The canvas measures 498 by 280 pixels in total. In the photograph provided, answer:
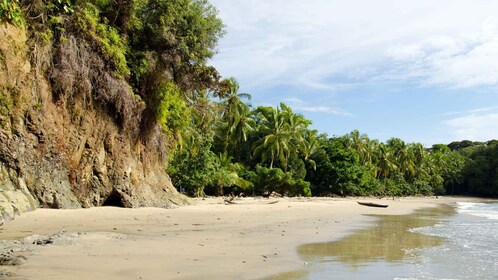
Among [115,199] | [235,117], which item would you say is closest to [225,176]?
[235,117]

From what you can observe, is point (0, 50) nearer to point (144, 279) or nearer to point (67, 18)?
point (67, 18)

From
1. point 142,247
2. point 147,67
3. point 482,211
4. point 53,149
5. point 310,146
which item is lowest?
point 482,211

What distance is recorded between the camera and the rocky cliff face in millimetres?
11016

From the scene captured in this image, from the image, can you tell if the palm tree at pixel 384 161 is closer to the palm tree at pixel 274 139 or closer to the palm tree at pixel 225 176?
the palm tree at pixel 274 139

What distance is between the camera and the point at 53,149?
489 inches

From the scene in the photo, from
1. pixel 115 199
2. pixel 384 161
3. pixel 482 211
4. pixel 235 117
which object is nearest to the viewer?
pixel 115 199

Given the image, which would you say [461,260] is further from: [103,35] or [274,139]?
[274,139]

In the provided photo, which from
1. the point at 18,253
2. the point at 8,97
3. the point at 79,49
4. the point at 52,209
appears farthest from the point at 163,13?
the point at 18,253

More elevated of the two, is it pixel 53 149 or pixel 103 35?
pixel 103 35

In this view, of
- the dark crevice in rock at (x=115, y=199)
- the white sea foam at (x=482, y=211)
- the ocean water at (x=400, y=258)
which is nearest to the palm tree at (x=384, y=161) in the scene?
the white sea foam at (x=482, y=211)

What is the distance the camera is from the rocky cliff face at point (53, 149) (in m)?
11.0

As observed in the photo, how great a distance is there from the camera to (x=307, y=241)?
9.33m

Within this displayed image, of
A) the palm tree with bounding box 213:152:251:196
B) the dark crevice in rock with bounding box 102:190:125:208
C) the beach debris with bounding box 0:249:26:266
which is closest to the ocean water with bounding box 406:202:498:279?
the beach debris with bounding box 0:249:26:266

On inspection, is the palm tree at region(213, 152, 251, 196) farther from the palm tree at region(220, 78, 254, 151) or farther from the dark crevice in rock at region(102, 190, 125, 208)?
the dark crevice in rock at region(102, 190, 125, 208)
